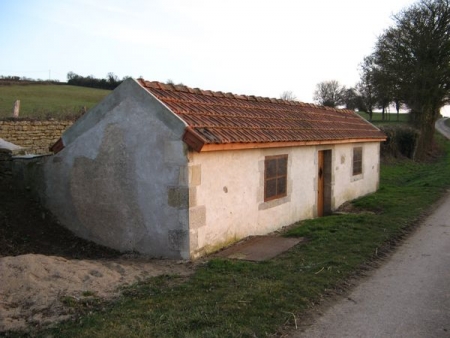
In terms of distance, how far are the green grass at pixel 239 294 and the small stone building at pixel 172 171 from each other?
1066 millimetres

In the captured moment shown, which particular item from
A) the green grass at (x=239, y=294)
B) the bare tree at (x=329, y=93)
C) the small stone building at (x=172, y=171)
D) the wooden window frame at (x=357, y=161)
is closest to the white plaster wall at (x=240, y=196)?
the small stone building at (x=172, y=171)

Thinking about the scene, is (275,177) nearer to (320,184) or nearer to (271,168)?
(271,168)

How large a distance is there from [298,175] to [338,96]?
54.1 meters

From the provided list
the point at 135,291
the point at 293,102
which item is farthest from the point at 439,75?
the point at 135,291

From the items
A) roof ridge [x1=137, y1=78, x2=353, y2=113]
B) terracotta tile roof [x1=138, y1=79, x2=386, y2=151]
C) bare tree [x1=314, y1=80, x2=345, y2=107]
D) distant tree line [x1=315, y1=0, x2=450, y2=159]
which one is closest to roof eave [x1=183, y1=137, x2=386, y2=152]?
terracotta tile roof [x1=138, y1=79, x2=386, y2=151]

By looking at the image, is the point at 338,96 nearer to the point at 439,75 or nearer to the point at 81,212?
the point at 439,75

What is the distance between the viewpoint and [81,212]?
9.05 metres

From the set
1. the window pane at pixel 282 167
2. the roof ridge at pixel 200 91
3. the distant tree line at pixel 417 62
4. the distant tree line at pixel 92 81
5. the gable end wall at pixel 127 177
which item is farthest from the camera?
the distant tree line at pixel 92 81

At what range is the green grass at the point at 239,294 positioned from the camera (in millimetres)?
4676

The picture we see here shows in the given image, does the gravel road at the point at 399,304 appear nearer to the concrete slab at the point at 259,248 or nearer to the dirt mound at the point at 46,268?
the concrete slab at the point at 259,248

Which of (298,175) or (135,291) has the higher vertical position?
(298,175)

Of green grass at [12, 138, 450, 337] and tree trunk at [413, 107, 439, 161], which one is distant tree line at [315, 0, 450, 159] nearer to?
tree trunk at [413, 107, 439, 161]

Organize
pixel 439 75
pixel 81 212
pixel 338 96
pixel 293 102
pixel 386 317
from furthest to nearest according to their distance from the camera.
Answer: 1. pixel 338 96
2. pixel 439 75
3. pixel 293 102
4. pixel 81 212
5. pixel 386 317

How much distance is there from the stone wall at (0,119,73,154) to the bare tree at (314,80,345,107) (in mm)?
49369
